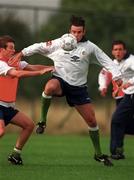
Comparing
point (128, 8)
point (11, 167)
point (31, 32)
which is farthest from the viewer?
point (128, 8)

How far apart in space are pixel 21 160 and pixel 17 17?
39.3ft

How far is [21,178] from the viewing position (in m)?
12.3

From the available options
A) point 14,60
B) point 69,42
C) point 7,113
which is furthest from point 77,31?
point 7,113

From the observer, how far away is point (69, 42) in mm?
13648

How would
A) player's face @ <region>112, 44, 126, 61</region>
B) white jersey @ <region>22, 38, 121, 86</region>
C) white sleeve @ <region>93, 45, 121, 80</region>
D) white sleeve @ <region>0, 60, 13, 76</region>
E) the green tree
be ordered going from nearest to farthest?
white sleeve @ <region>0, 60, 13, 76</region> → white sleeve @ <region>93, 45, 121, 80</region> → white jersey @ <region>22, 38, 121, 86</region> → player's face @ <region>112, 44, 126, 61</region> → the green tree

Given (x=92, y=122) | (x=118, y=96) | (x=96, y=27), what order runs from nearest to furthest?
(x=92, y=122), (x=118, y=96), (x=96, y=27)

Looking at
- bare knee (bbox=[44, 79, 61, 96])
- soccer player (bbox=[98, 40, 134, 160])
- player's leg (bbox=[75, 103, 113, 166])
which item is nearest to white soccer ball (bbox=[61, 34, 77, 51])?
bare knee (bbox=[44, 79, 61, 96])

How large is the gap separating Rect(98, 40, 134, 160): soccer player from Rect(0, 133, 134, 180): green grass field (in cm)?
28

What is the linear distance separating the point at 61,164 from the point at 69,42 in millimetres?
2025

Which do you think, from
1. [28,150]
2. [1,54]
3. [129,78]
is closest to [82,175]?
[1,54]

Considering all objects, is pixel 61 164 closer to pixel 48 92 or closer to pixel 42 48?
pixel 48 92

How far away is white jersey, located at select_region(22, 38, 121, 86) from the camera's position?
14000 millimetres

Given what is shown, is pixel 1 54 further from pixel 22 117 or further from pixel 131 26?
pixel 131 26

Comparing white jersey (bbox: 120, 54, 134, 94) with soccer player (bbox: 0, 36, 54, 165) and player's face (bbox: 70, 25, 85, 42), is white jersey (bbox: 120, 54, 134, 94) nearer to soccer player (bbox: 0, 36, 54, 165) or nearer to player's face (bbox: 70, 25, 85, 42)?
player's face (bbox: 70, 25, 85, 42)
